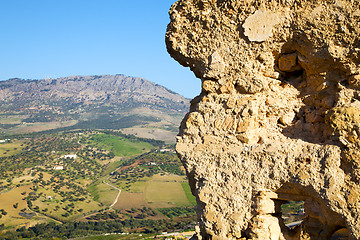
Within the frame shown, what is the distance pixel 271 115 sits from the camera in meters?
6.50

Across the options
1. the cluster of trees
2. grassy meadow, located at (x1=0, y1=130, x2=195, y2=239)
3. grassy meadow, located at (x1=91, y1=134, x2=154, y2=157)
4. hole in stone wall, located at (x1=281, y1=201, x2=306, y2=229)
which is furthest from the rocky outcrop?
grassy meadow, located at (x1=91, y1=134, x2=154, y2=157)

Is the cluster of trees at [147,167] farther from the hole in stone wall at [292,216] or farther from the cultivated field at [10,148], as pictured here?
the hole in stone wall at [292,216]

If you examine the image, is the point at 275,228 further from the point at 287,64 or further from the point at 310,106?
the point at 287,64

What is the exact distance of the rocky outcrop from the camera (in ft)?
17.9

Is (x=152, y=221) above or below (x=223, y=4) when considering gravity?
below

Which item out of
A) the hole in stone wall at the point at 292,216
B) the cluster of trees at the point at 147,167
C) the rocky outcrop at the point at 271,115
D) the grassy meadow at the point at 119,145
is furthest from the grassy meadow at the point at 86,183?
the rocky outcrop at the point at 271,115

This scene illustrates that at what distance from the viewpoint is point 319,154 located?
217 inches

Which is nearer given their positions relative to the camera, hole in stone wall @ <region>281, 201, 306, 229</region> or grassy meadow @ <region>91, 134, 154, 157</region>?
hole in stone wall @ <region>281, 201, 306, 229</region>

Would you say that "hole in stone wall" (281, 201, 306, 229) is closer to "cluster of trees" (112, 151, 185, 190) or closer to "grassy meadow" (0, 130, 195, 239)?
"grassy meadow" (0, 130, 195, 239)

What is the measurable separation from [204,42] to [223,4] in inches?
29.7

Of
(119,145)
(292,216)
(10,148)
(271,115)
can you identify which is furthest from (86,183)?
(271,115)

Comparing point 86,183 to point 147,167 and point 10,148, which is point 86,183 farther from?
point 10,148

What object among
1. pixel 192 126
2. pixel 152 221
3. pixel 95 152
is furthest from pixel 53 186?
pixel 192 126

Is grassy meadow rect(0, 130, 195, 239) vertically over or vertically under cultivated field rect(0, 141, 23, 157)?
under
